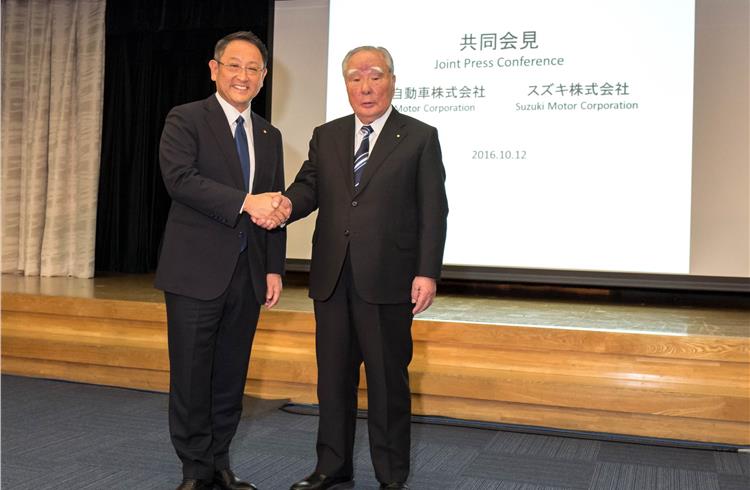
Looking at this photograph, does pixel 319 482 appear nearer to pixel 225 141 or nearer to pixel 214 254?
pixel 214 254

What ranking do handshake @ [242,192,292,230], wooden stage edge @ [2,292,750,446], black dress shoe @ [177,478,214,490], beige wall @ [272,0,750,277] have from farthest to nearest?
beige wall @ [272,0,750,277] → wooden stage edge @ [2,292,750,446] → black dress shoe @ [177,478,214,490] → handshake @ [242,192,292,230]

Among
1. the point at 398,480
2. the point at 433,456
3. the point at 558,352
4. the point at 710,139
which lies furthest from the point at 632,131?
the point at 398,480

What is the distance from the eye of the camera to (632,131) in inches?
180

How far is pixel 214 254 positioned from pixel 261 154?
1.17 feet

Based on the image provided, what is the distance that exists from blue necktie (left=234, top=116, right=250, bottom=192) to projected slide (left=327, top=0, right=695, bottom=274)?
246 centimetres

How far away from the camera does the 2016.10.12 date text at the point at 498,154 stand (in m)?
4.76

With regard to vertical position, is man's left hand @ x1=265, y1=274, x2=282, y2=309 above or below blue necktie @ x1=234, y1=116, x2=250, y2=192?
below

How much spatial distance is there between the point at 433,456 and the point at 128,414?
4.62ft

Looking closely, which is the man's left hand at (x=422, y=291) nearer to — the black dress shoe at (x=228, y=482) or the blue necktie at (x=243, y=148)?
the blue necktie at (x=243, y=148)

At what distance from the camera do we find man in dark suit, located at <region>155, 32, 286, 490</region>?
2.39m

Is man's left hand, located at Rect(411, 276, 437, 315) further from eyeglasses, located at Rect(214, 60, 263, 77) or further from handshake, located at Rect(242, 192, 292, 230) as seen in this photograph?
eyeglasses, located at Rect(214, 60, 263, 77)

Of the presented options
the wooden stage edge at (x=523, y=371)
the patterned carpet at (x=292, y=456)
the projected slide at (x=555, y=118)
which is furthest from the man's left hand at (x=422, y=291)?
the projected slide at (x=555, y=118)

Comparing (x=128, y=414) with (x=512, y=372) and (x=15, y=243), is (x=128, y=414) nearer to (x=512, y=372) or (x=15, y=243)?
(x=512, y=372)

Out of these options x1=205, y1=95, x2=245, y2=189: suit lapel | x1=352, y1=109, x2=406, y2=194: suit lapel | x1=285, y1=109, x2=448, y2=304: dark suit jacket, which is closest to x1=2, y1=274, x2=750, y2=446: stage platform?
x1=285, y1=109, x2=448, y2=304: dark suit jacket
